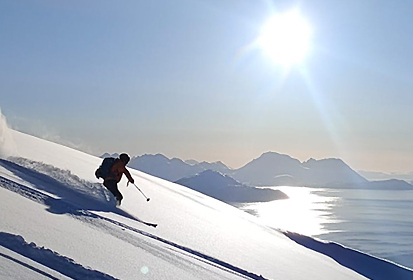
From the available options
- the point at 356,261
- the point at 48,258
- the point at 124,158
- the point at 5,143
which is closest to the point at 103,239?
the point at 48,258

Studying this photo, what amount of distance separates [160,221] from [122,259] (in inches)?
161

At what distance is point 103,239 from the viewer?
5.62 meters

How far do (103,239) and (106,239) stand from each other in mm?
61

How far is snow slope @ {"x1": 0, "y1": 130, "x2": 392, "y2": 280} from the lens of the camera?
427cm

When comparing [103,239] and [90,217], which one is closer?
[103,239]

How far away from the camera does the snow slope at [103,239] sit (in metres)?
4.27

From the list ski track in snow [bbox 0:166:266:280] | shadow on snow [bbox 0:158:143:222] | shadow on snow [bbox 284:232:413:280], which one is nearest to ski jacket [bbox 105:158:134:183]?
shadow on snow [bbox 0:158:143:222]

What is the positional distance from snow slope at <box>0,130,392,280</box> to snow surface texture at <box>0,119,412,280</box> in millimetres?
15

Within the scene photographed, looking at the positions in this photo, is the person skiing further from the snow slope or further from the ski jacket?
the snow slope

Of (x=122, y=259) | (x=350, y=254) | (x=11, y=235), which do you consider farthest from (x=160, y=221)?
(x=350, y=254)

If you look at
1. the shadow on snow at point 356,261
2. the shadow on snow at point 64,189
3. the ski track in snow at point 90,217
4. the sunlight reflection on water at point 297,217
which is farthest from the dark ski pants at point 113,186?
the sunlight reflection on water at point 297,217

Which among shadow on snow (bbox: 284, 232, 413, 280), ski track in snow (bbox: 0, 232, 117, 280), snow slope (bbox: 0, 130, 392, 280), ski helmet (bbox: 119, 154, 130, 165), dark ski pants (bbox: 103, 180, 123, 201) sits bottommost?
ski track in snow (bbox: 0, 232, 117, 280)

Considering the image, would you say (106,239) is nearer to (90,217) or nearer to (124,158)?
(90,217)

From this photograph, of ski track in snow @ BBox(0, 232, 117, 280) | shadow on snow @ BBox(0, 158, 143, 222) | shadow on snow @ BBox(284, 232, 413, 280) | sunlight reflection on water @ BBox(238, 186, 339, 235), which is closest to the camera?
ski track in snow @ BBox(0, 232, 117, 280)
